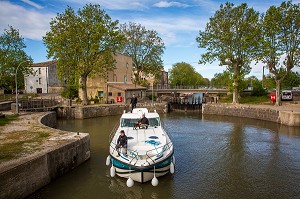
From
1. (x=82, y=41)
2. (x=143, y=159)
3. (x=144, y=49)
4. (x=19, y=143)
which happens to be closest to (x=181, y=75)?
(x=144, y=49)

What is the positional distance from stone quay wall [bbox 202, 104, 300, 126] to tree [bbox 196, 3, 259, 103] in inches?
133

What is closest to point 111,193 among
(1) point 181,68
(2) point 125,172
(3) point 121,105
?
(2) point 125,172

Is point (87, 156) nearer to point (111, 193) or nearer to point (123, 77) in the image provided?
point (111, 193)

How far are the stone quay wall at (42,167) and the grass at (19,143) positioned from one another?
3.81 ft

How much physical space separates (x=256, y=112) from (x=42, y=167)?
33.0 meters

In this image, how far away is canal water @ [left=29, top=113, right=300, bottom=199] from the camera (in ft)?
40.0

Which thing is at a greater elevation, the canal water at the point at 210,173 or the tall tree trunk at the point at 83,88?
the tall tree trunk at the point at 83,88

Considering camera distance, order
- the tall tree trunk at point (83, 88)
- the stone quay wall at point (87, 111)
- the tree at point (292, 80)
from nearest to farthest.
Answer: the stone quay wall at point (87, 111) < the tall tree trunk at point (83, 88) < the tree at point (292, 80)

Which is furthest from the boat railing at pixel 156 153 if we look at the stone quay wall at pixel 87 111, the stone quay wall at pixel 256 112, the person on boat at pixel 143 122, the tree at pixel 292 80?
the tree at pixel 292 80

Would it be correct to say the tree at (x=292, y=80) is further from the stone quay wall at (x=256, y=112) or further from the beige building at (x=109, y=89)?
the beige building at (x=109, y=89)

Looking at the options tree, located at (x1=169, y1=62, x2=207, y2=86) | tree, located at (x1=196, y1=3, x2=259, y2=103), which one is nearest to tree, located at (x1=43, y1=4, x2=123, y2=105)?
tree, located at (x1=196, y1=3, x2=259, y2=103)

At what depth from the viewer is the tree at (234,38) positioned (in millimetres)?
39312

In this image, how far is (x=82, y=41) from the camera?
37.8 meters

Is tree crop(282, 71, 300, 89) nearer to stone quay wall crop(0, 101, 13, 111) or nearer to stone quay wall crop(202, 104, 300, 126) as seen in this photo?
stone quay wall crop(202, 104, 300, 126)
